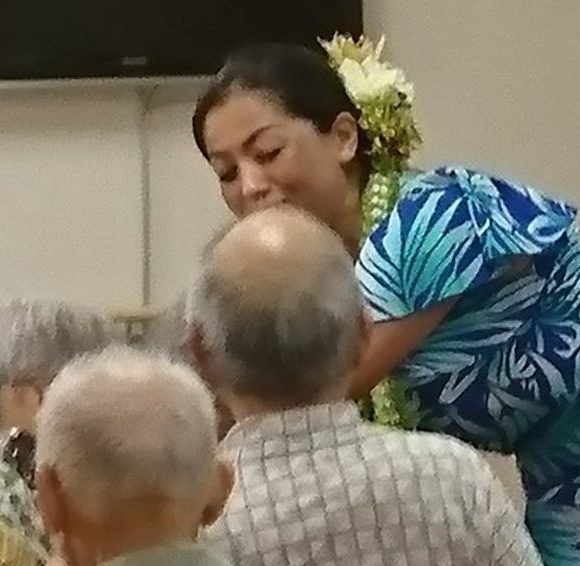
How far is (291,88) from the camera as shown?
2.11m

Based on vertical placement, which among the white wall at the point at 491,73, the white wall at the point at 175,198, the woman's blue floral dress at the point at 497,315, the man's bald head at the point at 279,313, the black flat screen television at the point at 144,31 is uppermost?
the man's bald head at the point at 279,313

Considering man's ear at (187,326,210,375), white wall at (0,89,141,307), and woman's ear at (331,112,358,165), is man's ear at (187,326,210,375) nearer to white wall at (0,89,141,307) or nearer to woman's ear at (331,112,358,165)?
woman's ear at (331,112,358,165)

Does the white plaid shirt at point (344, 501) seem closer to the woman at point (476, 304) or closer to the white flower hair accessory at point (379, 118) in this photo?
the woman at point (476, 304)

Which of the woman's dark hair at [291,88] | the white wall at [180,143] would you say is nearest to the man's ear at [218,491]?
the woman's dark hair at [291,88]

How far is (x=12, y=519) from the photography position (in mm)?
1631

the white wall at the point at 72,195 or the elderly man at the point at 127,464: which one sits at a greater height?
the elderly man at the point at 127,464

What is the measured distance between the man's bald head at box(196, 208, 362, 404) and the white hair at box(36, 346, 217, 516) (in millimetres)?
120

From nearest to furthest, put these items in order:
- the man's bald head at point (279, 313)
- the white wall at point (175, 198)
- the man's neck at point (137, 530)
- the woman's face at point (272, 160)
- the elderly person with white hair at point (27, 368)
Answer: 1. the man's neck at point (137, 530)
2. the man's bald head at point (279, 313)
3. the elderly person with white hair at point (27, 368)
4. the woman's face at point (272, 160)
5. the white wall at point (175, 198)

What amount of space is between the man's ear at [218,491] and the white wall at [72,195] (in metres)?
2.53

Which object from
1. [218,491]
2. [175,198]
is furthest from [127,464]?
[175,198]

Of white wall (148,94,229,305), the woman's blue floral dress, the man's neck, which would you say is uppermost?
the man's neck

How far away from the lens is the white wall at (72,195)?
3881 mm

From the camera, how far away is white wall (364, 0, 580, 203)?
12.9ft

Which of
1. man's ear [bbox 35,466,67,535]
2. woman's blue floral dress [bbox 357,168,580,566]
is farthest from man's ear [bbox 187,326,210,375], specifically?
woman's blue floral dress [bbox 357,168,580,566]
